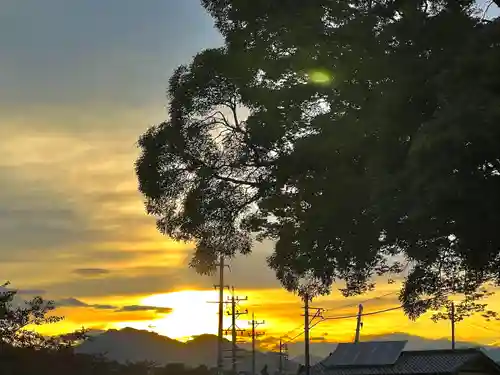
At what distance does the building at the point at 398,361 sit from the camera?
1553 inches

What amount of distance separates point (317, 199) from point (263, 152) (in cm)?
166

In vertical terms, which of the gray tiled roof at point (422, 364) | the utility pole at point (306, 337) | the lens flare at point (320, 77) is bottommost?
the gray tiled roof at point (422, 364)

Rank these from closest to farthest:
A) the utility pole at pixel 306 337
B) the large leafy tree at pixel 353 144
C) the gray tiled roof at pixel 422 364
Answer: the large leafy tree at pixel 353 144 < the gray tiled roof at pixel 422 364 < the utility pole at pixel 306 337

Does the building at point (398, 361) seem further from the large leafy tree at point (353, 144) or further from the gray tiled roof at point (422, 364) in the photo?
the large leafy tree at point (353, 144)

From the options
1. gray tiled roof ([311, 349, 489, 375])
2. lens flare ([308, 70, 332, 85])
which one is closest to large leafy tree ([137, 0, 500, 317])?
lens flare ([308, 70, 332, 85])

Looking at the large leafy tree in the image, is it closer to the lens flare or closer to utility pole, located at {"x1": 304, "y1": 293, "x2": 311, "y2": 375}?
the lens flare

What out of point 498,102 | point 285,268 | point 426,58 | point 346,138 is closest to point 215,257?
point 285,268

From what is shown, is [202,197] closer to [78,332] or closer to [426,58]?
[426,58]

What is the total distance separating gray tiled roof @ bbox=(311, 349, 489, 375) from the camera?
3944cm

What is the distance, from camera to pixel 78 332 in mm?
24594

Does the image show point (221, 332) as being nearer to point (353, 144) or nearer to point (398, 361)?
point (398, 361)

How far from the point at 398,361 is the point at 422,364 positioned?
1631 millimetres

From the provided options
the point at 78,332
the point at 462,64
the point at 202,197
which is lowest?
the point at 78,332

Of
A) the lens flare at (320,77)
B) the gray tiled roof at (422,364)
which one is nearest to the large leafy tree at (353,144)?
the lens flare at (320,77)
